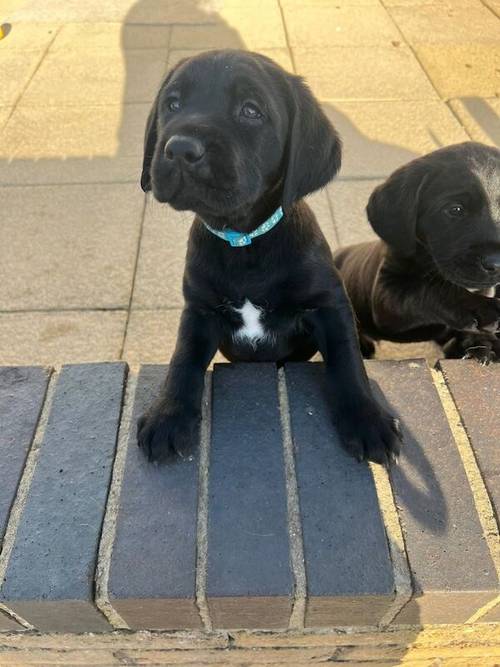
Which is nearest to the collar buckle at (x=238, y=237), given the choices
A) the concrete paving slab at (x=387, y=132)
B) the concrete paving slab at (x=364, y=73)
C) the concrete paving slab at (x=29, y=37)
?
the concrete paving slab at (x=387, y=132)

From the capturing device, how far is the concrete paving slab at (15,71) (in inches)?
203

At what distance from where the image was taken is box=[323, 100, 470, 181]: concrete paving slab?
412 cm

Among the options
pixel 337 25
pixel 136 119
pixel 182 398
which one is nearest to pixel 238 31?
pixel 337 25

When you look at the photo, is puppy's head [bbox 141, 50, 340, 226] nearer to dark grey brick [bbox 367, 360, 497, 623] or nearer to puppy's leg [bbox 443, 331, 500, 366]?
dark grey brick [bbox 367, 360, 497, 623]

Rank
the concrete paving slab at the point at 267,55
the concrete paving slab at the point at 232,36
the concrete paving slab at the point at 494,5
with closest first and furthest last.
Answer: the concrete paving slab at the point at 267,55 → the concrete paving slab at the point at 232,36 → the concrete paving slab at the point at 494,5

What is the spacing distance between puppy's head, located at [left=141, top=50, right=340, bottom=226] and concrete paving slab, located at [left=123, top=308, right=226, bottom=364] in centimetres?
113

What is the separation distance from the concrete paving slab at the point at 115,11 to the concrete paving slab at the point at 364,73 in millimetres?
1725

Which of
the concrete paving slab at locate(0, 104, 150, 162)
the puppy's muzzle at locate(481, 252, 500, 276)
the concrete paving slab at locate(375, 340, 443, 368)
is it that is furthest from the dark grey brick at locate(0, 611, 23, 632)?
the concrete paving slab at locate(0, 104, 150, 162)

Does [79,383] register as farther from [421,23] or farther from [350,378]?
[421,23]

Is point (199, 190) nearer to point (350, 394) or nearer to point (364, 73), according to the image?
point (350, 394)

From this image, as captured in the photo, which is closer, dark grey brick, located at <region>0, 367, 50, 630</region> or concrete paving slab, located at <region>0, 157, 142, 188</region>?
dark grey brick, located at <region>0, 367, 50, 630</region>

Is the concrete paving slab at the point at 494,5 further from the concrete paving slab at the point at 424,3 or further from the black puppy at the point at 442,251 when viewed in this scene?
the black puppy at the point at 442,251

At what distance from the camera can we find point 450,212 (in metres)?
2.22

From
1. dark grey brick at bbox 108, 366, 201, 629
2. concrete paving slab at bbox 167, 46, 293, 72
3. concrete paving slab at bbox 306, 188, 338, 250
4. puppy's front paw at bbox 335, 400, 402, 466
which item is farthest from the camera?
concrete paving slab at bbox 167, 46, 293, 72
